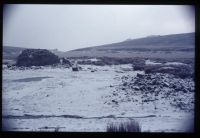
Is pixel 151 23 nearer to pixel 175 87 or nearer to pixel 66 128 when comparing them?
pixel 175 87

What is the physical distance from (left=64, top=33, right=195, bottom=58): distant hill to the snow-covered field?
0.19 meters

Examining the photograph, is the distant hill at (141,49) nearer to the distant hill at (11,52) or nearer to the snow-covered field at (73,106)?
the distant hill at (11,52)

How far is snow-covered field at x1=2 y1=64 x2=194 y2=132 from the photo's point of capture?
3350 mm

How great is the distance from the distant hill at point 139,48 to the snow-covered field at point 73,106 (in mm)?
194

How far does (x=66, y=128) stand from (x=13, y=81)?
0.66 m

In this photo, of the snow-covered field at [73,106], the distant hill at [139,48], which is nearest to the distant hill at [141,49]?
the distant hill at [139,48]

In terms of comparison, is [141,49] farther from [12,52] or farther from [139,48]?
[12,52]

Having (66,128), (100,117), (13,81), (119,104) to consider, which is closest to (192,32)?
(119,104)

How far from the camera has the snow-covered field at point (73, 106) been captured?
3.35 m

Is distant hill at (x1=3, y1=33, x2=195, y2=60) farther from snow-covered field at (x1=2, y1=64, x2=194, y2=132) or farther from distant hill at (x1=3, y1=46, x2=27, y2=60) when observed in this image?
snow-covered field at (x1=2, y1=64, x2=194, y2=132)

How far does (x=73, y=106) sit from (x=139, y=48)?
2.70 ft

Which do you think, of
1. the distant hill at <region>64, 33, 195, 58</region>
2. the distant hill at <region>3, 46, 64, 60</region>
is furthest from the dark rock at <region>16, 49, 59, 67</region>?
the distant hill at <region>64, 33, 195, 58</region>

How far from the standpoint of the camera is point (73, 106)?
3.36 m

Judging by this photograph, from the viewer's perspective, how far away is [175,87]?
338cm
